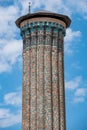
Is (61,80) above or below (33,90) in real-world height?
above

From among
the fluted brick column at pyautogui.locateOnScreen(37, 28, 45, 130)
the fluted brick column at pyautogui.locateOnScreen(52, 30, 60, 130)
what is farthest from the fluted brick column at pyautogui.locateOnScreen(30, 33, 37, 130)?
the fluted brick column at pyautogui.locateOnScreen(52, 30, 60, 130)

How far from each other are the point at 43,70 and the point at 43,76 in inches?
15.5

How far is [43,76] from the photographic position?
80.3 feet

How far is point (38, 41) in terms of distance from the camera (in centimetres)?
2517

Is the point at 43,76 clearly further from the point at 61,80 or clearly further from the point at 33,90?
the point at 61,80

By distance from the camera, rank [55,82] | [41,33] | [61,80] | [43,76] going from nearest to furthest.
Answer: [43,76] < [55,82] < [61,80] < [41,33]

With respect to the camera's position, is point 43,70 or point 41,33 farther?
point 41,33

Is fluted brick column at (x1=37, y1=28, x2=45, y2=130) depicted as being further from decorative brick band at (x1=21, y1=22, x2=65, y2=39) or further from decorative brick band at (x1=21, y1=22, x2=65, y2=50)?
decorative brick band at (x1=21, y1=22, x2=65, y2=39)

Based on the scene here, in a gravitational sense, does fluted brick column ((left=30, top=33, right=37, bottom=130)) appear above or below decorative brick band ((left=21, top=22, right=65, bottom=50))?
below

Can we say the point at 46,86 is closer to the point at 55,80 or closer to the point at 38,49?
the point at 55,80

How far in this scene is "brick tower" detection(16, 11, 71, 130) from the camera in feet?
78.7

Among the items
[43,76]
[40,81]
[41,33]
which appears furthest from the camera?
[41,33]

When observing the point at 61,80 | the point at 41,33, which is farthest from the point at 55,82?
the point at 41,33

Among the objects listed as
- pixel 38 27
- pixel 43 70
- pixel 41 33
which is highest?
pixel 38 27
